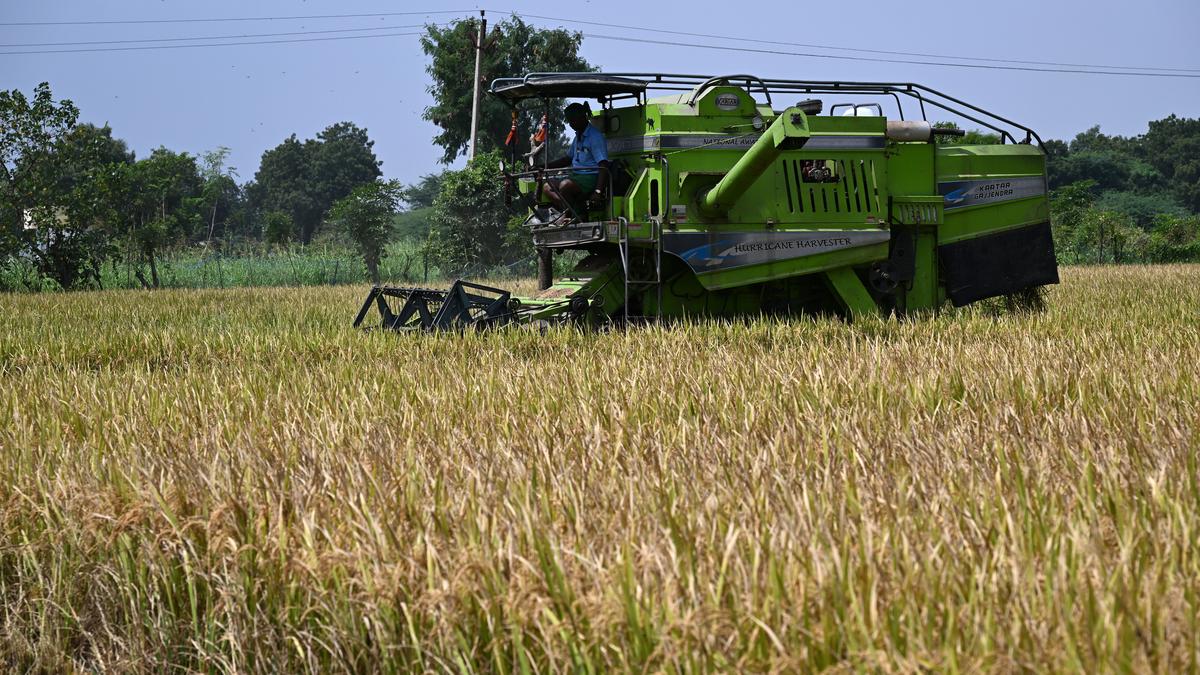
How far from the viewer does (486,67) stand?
1626 inches

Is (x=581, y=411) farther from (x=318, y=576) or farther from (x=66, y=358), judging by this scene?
(x=66, y=358)

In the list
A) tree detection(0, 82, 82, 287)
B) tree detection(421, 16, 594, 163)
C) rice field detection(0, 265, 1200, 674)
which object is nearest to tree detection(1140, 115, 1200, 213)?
tree detection(421, 16, 594, 163)

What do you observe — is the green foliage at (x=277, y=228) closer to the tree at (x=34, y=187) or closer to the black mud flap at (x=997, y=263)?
the tree at (x=34, y=187)

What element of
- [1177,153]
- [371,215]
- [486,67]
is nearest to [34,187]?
[371,215]

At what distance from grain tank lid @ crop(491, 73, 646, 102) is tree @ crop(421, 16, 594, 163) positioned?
31218 millimetres

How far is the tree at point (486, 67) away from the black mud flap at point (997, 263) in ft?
102

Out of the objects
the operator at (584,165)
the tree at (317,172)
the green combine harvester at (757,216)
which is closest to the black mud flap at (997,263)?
the green combine harvester at (757,216)

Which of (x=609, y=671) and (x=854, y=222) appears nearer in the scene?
(x=609, y=671)

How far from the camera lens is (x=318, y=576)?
2832mm

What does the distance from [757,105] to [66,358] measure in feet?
19.4

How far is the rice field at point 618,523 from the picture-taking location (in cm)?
224

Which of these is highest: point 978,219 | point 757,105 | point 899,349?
point 757,105

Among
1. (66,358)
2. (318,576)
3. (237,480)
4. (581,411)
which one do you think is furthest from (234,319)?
(318,576)

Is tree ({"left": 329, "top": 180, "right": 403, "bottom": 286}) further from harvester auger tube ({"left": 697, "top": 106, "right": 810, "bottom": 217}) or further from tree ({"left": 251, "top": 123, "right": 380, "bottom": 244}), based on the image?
tree ({"left": 251, "top": 123, "right": 380, "bottom": 244})
